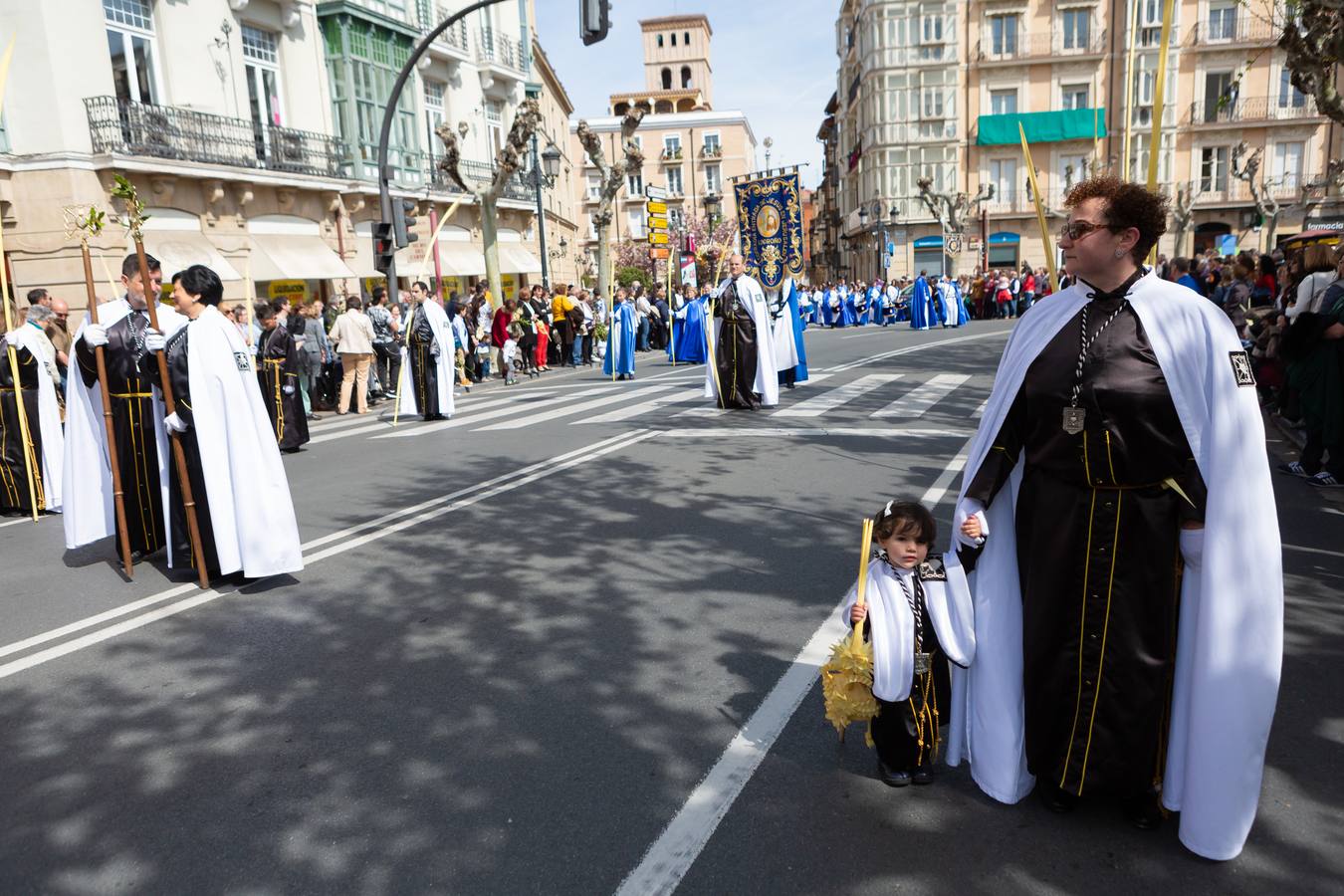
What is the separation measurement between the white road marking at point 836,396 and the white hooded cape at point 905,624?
841cm

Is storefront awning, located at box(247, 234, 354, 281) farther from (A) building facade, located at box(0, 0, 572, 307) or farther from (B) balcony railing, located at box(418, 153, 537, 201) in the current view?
(B) balcony railing, located at box(418, 153, 537, 201)

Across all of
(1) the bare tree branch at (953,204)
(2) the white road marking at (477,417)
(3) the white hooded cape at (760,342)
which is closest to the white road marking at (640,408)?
(3) the white hooded cape at (760,342)

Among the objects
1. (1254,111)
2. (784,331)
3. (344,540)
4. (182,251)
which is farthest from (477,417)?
(1254,111)

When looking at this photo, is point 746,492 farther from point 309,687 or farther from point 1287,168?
point 1287,168

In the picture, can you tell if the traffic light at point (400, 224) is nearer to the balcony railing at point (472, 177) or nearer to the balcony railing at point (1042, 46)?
the balcony railing at point (472, 177)

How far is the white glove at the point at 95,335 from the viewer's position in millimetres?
5777

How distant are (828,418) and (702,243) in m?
58.3

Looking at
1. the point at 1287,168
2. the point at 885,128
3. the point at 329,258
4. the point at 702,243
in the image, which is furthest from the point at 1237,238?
the point at 329,258

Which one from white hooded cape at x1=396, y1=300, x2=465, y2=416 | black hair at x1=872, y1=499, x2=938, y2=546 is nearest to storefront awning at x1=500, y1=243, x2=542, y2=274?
white hooded cape at x1=396, y1=300, x2=465, y2=416

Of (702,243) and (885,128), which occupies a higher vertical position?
(885,128)

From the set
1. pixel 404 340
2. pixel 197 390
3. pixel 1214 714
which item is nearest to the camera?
pixel 1214 714

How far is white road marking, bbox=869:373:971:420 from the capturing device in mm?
11133

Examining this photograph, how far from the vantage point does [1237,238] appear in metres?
48.8

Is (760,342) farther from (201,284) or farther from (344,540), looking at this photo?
(201,284)
